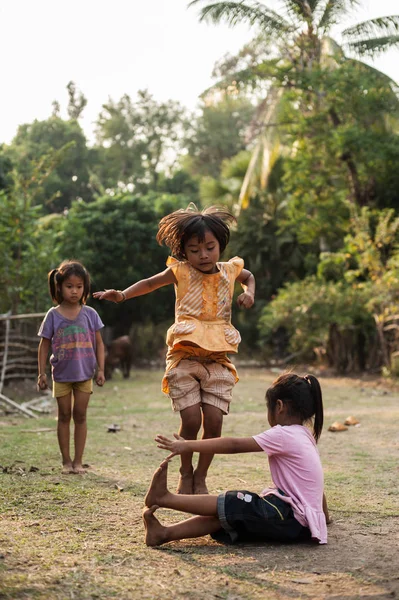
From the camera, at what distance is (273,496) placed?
3.59 m

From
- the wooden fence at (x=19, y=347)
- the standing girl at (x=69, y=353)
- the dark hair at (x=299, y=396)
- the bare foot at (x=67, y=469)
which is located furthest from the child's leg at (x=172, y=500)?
the wooden fence at (x=19, y=347)

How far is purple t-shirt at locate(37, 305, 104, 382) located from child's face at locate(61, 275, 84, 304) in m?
0.17

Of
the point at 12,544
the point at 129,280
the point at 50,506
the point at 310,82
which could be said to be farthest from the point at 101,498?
the point at 129,280

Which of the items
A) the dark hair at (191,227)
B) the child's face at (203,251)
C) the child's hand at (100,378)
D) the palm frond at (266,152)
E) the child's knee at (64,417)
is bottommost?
the child's knee at (64,417)

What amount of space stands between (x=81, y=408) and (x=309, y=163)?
13.2 m

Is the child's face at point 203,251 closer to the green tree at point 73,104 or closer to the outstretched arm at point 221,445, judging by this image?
the outstretched arm at point 221,445

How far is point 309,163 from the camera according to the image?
1778cm

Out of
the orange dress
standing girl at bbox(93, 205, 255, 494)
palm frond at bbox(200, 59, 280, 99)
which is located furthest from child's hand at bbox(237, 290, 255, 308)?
palm frond at bbox(200, 59, 280, 99)

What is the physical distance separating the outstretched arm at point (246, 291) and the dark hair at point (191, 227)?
31cm

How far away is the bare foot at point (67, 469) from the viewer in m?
5.34

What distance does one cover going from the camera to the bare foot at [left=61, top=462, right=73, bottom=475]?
534 centimetres

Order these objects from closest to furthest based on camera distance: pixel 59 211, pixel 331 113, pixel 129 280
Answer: pixel 331 113
pixel 129 280
pixel 59 211

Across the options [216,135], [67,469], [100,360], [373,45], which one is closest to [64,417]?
[67,469]

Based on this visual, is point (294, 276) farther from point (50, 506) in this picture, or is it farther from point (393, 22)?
point (50, 506)
